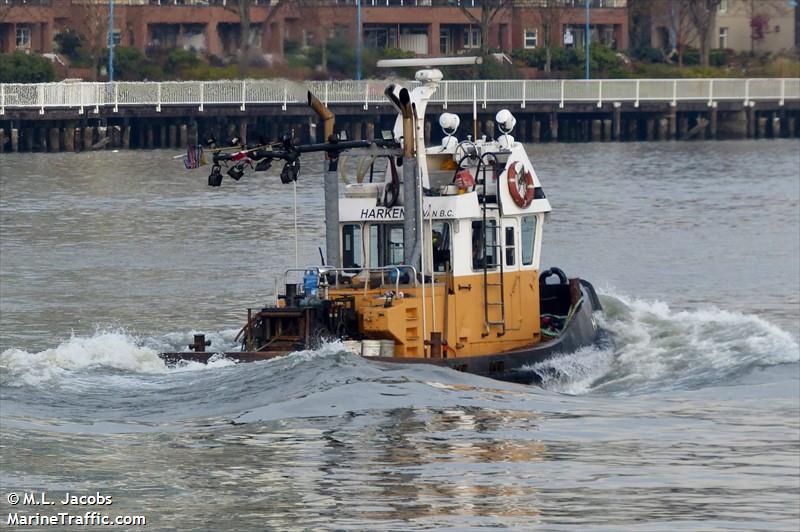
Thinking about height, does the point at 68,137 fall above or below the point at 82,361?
above

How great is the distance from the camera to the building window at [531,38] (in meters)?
97.1

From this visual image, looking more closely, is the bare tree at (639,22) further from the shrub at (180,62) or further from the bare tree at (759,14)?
the shrub at (180,62)

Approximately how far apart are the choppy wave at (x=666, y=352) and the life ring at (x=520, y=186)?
7.97 ft

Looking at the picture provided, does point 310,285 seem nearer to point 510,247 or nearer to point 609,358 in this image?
point 510,247

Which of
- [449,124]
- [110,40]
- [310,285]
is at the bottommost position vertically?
[310,285]

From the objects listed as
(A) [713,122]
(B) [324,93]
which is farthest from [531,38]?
(B) [324,93]

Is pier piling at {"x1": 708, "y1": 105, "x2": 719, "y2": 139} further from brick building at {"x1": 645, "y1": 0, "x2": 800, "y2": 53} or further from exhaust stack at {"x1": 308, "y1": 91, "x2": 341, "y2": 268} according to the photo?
exhaust stack at {"x1": 308, "y1": 91, "x2": 341, "y2": 268}

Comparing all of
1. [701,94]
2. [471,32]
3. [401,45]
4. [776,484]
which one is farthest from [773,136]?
[776,484]

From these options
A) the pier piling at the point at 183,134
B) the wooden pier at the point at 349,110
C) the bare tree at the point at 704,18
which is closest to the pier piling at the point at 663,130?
the wooden pier at the point at 349,110

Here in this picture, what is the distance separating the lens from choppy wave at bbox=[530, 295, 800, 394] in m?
29.8

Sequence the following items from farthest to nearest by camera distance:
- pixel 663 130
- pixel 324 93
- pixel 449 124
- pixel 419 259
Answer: pixel 663 130, pixel 324 93, pixel 449 124, pixel 419 259

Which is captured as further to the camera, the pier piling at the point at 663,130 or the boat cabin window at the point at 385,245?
the pier piling at the point at 663,130

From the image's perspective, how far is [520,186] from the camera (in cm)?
2908

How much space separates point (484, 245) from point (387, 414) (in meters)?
4.07
